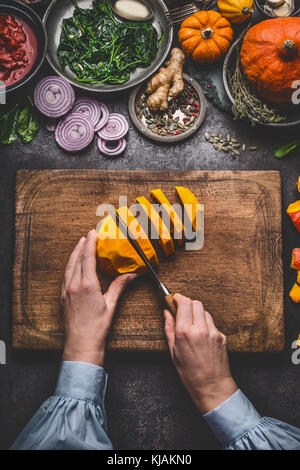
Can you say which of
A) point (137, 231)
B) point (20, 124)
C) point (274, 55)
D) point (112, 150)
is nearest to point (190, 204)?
point (137, 231)

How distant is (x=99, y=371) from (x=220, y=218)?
1.08 metres

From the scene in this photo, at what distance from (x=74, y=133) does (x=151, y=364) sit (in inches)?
57.2

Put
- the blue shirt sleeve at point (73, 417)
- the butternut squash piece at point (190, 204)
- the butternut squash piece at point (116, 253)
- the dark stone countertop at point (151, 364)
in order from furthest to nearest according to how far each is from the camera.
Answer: the dark stone countertop at point (151, 364)
the butternut squash piece at point (190, 204)
the butternut squash piece at point (116, 253)
the blue shirt sleeve at point (73, 417)

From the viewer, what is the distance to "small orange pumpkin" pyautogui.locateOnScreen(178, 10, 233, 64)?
2215 millimetres

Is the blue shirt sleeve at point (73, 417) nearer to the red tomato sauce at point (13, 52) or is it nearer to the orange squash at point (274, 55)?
the red tomato sauce at point (13, 52)

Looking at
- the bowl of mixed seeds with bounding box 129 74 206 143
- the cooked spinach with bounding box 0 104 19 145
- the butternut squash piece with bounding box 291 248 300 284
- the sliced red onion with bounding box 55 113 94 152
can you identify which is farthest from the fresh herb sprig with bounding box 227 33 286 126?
the cooked spinach with bounding box 0 104 19 145

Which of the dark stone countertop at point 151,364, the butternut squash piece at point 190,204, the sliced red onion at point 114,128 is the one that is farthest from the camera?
the sliced red onion at point 114,128

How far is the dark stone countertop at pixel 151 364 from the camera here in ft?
7.23

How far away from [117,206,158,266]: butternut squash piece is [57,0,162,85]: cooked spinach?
32.4 inches

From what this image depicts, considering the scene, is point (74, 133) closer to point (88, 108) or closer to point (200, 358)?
point (88, 108)

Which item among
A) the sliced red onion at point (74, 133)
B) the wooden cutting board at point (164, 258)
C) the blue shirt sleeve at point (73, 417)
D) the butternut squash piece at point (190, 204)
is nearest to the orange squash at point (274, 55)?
the wooden cutting board at point (164, 258)

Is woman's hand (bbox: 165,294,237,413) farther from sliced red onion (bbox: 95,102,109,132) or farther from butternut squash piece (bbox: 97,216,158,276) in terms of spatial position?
sliced red onion (bbox: 95,102,109,132)

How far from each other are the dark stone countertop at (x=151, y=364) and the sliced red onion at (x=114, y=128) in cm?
7

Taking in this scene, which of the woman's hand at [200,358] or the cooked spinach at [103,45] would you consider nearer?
the woman's hand at [200,358]
